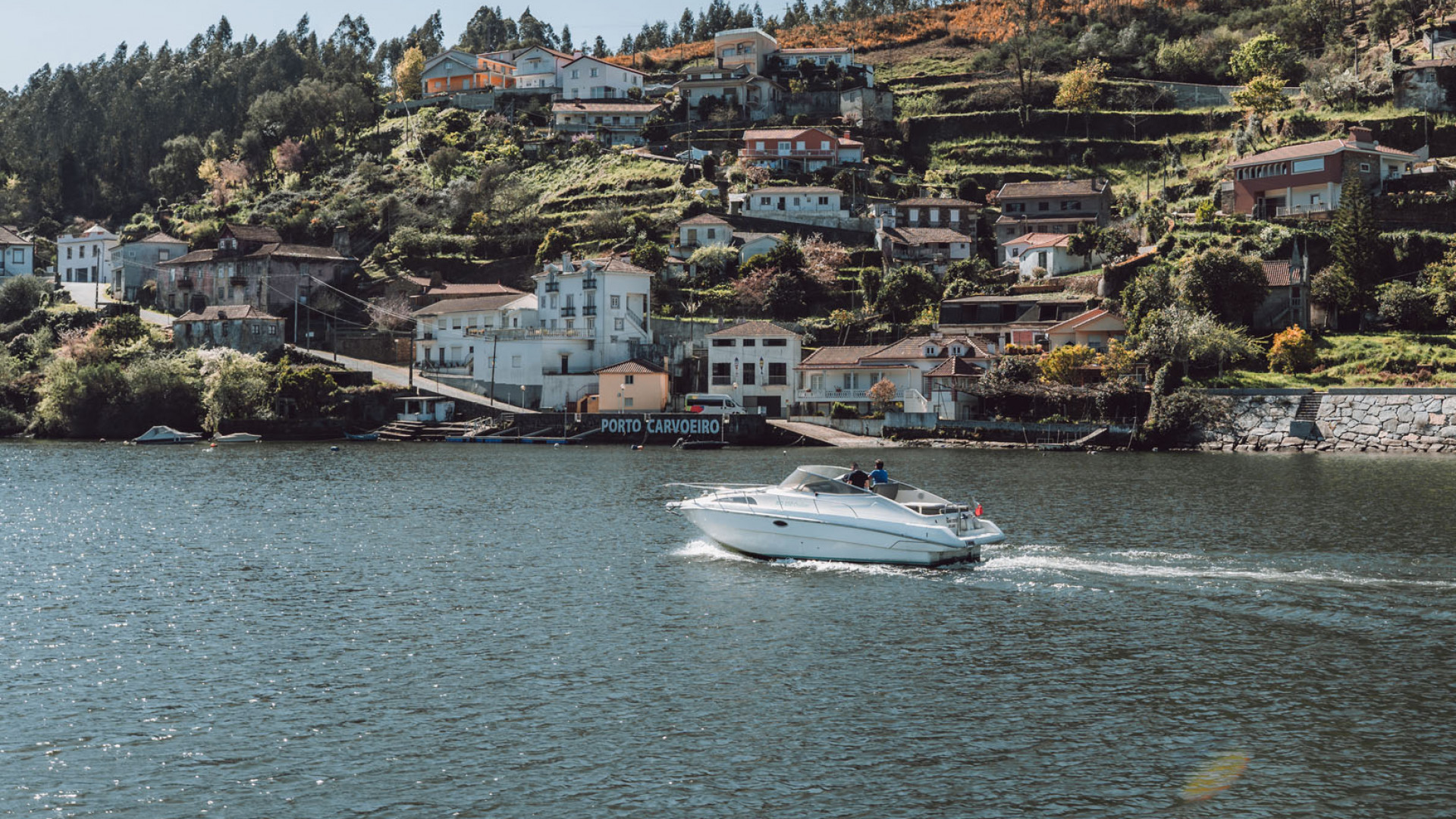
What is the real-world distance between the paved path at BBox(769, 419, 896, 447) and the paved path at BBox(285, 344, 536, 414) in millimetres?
19447

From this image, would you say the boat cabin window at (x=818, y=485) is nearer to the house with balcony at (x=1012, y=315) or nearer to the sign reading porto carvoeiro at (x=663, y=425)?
the sign reading porto carvoeiro at (x=663, y=425)

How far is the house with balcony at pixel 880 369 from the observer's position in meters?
83.9

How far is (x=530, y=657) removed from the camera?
25.0m

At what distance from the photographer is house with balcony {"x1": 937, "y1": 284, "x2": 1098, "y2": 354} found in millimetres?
86875

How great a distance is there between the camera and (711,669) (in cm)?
2409

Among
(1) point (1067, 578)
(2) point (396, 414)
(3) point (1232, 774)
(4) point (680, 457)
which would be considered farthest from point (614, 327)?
(3) point (1232, 774)

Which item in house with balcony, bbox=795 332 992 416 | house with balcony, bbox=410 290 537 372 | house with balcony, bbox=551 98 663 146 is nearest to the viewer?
house with balcony, bbox=795 332 992 416

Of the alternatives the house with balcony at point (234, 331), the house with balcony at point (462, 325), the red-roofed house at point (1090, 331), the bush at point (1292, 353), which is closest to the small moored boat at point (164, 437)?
the house with balcony at point (234, 331)

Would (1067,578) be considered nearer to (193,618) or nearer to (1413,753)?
(1413,753)

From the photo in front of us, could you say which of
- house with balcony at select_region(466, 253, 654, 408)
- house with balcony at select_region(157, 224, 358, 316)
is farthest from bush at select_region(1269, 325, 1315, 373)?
house with balcony at select_region(157, 224, 358, 316)

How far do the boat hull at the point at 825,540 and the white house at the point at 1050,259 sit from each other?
6755 centimetres

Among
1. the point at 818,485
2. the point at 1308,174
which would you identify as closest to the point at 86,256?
the point at 1308,174

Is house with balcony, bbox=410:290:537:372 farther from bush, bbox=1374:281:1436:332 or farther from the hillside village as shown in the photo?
bush, bbox=1374:281:1436:332

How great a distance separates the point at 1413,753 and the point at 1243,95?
388 feet
